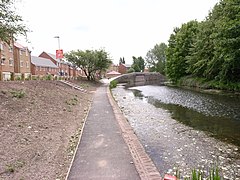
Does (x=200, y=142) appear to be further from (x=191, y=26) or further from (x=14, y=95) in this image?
(x=191, y=26)

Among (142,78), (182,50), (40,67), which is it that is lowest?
(142,78)

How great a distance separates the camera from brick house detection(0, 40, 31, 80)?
111 feet

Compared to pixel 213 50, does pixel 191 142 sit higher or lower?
lower

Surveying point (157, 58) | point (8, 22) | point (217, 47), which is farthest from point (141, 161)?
point (157, 58)

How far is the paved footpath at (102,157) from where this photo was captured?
4797mm

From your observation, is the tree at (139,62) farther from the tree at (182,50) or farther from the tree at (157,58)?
the tree at (182,50)

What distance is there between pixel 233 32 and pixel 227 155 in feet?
61.1

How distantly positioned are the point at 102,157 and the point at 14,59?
132 ft

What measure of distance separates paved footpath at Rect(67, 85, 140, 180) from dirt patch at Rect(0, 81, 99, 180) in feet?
1.19

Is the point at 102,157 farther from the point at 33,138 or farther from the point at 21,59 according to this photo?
the point at 21,59

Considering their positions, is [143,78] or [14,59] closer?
[14,59]

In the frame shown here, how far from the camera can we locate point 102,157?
5789 mm

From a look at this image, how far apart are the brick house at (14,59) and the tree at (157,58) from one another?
199ft

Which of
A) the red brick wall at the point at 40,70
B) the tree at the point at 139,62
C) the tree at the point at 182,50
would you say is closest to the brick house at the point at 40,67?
the red brick wall at the point at 40,70
